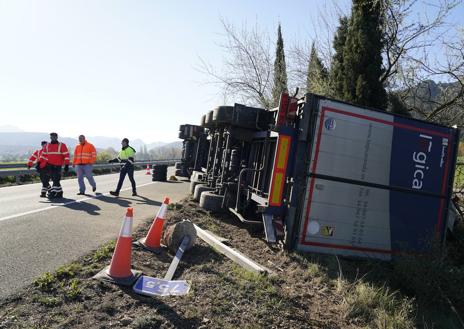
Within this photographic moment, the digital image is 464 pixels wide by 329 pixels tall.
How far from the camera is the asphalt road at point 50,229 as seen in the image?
14.5 ft

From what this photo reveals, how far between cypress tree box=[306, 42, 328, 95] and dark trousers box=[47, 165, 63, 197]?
8531 millimetres

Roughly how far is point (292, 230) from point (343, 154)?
53.4 inches

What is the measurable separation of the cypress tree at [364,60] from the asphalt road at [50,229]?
250 inches

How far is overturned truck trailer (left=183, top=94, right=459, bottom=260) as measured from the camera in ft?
18.4

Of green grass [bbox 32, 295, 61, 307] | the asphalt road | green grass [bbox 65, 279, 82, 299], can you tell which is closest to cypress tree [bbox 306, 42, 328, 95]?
the asphalt road

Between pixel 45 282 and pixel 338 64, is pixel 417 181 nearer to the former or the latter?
pixel 45 282

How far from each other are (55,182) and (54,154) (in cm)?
78

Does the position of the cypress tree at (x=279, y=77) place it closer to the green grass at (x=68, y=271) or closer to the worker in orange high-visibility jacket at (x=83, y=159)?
the worker in orange high-visibility jacket at (x=83, y=159)

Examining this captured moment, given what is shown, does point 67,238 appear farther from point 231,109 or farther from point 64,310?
point 231,109

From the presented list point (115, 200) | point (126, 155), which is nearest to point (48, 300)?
point (115, 200)

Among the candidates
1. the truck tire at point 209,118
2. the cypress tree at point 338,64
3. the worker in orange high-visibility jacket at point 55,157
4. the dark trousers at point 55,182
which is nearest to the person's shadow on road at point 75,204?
the dark trousers at point 55,182

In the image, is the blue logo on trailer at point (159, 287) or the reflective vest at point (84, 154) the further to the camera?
the reflective vest at point (84, 154)

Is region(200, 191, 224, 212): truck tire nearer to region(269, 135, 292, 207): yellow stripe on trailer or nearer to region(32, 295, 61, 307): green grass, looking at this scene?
region(269, 135, 292, 207): yellow stripe on trailer

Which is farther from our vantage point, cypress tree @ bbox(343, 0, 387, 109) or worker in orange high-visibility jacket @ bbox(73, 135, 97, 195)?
worker in orange high-visibility jacket @ bbox(73, 135, 97, 195)
